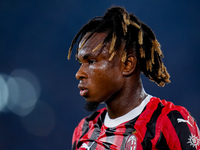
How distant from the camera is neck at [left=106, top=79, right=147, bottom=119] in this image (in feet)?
4.42

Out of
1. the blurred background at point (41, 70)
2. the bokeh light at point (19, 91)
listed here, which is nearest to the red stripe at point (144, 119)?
the blurred background at point (41, 70)

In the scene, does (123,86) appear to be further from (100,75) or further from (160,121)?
(160,121)

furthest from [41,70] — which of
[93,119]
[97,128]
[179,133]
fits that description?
[179,133]

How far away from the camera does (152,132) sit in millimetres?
1185

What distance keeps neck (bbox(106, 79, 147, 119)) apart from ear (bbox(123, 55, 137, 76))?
0.06m

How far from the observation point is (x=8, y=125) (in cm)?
339

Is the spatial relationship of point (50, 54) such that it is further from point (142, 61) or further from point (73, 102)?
point (142, 61)

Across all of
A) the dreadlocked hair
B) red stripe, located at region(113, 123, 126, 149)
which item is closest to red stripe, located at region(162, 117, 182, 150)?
red stripe, located at region(113, 123, 126, 149)

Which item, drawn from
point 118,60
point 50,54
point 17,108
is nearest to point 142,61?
point 118,60

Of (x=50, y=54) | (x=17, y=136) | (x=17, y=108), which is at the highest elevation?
(x=50, y=54)

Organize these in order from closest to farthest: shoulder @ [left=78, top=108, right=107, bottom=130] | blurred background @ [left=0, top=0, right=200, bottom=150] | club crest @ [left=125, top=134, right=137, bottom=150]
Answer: club crest @ [left=125, top=134, right=137, bottom=150] → shoulder @ [left=78, top=108, right=107, bottom=130] → blurred background @ [left=0, top=0, right=200, bottom=150]

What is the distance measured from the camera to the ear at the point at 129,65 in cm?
132

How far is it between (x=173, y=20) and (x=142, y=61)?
6.11ft

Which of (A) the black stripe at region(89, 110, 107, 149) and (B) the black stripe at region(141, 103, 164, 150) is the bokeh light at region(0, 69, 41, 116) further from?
(B) the black stripe at region(141, 103, 164, 150)
